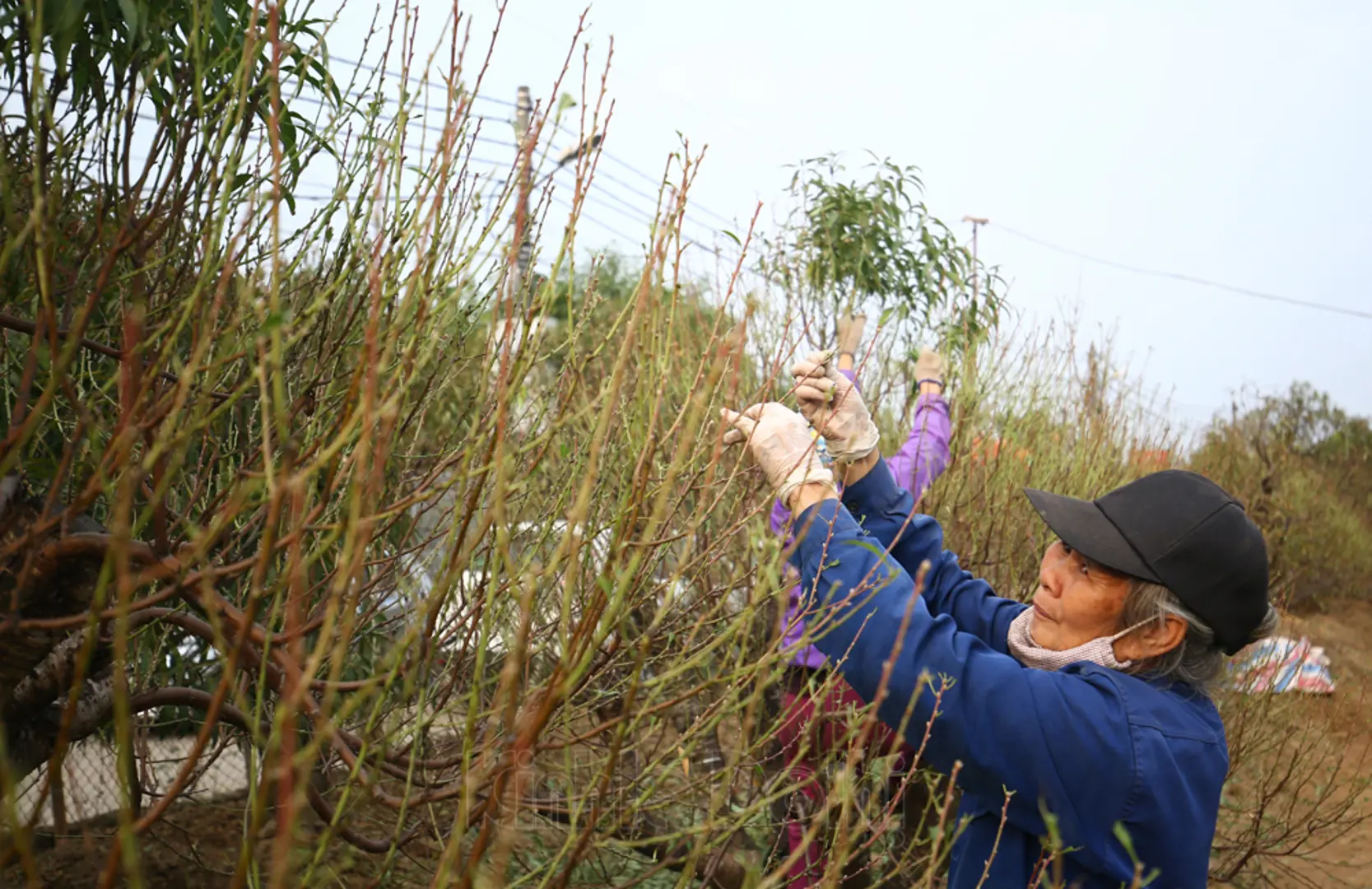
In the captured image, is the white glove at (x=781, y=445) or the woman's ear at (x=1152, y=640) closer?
the woman's ear at (x=1152, y=640)

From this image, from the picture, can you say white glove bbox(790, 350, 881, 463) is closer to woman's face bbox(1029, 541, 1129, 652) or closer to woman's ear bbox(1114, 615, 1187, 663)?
woman's face bbox(1029, 541, 1129, 652)

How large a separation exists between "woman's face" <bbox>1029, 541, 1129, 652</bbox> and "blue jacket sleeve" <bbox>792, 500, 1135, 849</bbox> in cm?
14

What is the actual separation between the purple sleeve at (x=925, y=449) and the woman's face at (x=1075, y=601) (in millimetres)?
1574

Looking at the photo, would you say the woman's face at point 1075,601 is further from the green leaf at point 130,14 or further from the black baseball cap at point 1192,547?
the green leaf at point 130,14

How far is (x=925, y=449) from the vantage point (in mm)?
3879

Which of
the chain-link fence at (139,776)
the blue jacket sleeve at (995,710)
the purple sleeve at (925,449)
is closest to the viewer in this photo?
the blue jacket sleeve at (995,710)

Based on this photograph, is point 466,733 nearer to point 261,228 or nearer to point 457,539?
point 457,539

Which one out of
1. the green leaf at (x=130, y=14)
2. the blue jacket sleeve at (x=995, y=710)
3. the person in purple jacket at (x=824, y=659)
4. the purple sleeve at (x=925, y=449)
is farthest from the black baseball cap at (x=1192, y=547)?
the green leaf at (x=130, y=14)

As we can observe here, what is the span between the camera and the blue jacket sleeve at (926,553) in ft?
7.84

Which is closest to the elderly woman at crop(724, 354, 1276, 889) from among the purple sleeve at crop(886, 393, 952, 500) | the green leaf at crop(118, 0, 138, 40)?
the green leaf at crop(118, 0, 138, 40)

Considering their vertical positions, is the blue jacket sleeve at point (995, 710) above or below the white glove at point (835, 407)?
below

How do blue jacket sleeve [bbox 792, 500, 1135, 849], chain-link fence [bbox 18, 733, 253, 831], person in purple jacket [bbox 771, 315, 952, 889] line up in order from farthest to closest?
person in purple jacket [bbox 771, 315, 952, 889] → chain-link fence [bbox 18, 733, 253, 831] → blue jacket sleeve [bbox 792, 500, 1135, 849]

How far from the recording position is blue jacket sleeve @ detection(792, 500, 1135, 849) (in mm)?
1782

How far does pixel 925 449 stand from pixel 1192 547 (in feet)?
6.42
